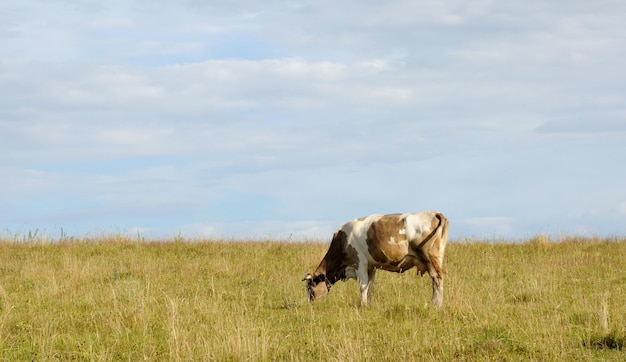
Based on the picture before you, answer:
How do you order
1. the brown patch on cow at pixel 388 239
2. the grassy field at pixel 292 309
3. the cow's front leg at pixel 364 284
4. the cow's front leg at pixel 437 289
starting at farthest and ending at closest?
the cow's front leg at pixel 364 284 < the brown patch on cow at pixel 388 239 < the cow's front leg at pixel 437 289 < the grassy field at pixel 292 309

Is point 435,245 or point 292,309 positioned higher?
point 435,245

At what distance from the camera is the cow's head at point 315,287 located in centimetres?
1380

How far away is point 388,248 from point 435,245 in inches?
34.5

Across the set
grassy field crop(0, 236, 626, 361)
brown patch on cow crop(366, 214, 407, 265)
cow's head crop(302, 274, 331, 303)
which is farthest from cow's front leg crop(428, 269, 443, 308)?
cow's head crop(302, 274, 331, 303)

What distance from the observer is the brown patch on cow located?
43.2 feet

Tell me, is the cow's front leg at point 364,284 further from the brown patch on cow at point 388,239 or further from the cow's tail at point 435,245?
the cow's tail at point 435,245

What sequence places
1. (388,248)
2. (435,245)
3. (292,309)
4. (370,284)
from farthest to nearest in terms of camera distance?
(370,284), (388,248), (435,245), (292,309)

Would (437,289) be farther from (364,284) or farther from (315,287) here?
(315,287)

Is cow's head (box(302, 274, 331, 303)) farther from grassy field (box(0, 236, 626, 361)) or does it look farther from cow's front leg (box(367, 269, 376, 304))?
cow's front leg (box(367, 269, 376, 304))

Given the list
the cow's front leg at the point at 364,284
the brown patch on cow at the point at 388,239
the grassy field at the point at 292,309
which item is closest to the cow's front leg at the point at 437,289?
the grassy field at the point at 292,309

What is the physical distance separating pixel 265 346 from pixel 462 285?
6868 millimetres

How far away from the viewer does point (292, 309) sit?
12906 millimetres

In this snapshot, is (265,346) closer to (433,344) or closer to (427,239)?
(433,344)

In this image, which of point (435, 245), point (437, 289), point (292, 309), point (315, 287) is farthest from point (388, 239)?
point (292, 309)
